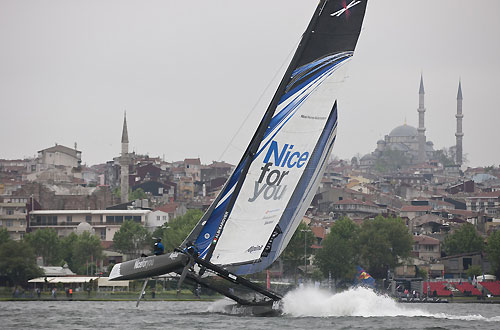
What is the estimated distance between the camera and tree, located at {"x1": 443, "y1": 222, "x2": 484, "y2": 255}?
267 feet

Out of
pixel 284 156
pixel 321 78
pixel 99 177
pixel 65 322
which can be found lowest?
pixel 65 322

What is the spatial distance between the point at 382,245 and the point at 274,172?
4287cm

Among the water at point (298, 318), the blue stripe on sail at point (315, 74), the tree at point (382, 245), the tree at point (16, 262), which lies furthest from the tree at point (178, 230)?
the blue stripe on sail at point (315, 74)

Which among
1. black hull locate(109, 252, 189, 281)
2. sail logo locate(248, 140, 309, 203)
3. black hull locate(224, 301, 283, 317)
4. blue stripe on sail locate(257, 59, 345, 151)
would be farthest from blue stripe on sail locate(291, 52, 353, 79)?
black hull locate(224, 301, 283, 317)

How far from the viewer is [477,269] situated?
73.2 metres

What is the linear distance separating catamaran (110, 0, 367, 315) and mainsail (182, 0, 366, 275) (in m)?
0.02

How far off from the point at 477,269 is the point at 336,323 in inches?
1872

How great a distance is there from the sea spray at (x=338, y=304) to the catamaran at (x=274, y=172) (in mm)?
2340

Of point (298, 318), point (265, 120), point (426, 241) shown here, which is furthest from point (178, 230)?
point (265, 120)

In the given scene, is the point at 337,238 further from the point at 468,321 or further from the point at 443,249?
the point at 468,321

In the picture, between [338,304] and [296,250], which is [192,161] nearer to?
[296,250]

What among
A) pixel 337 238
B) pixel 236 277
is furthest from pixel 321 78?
pixel 337 238

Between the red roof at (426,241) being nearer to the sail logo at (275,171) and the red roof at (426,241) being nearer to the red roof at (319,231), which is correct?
the red roof at (319,231)

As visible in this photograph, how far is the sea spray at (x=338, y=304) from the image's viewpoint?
1177 inches
